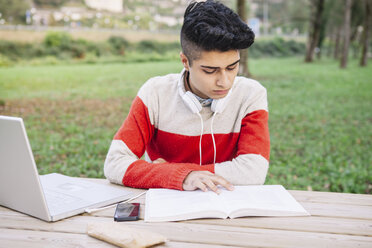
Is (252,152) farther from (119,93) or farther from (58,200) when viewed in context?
(119,93)

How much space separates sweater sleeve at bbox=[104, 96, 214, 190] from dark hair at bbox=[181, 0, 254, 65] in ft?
1.61

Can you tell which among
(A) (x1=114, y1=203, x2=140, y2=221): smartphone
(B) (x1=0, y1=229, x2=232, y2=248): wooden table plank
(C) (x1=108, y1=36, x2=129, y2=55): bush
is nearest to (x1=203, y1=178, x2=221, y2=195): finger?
(A) (x1=114, y1=203, x2=140, y2=221): smartphone

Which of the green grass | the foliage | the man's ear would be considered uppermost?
the man's ear

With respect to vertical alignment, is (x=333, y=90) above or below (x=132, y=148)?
below

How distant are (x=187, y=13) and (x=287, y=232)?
4.38ft

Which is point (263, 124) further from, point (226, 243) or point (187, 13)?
point (226, 243)

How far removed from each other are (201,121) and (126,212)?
0.93m

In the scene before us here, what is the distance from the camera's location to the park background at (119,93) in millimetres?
5051

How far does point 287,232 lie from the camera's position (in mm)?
1359

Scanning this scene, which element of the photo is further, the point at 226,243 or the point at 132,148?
the point at 132,148

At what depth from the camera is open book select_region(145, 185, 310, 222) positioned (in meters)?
1.46

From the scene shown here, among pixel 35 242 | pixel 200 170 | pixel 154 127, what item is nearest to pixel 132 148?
pixel 154 127

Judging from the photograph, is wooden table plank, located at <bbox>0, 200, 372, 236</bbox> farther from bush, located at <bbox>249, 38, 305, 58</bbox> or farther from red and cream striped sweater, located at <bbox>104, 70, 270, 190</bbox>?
bush, located at <bbox>249, 38, 305, 58</bbox>

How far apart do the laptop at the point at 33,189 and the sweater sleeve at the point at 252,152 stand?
1.80 ft
